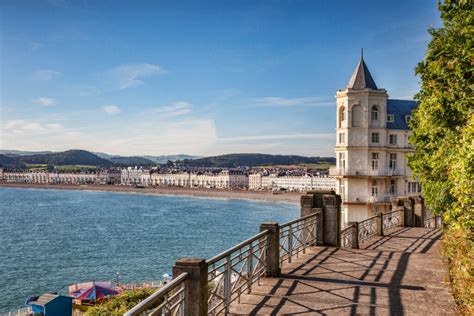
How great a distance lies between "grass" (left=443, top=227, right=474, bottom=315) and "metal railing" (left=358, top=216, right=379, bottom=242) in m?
6.60

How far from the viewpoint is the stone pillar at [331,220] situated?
46.8 feet

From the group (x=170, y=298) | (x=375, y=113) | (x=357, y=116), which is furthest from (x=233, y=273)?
(x=375, y=113)

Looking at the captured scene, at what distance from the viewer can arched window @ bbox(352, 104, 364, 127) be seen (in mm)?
42312

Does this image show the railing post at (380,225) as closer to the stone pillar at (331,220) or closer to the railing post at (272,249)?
the stone pillar at (331,220)

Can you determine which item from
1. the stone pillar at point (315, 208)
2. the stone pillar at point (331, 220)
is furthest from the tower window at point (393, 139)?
the stone pillar at point (315, 208)

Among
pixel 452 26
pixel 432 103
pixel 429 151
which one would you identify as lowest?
pixel 429 151

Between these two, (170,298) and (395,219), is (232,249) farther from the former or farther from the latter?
(395,219)

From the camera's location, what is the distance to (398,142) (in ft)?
147

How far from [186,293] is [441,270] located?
25.0 ft

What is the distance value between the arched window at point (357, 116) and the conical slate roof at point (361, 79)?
1.83 m

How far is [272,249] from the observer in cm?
1031

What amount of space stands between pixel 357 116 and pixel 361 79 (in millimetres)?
3515

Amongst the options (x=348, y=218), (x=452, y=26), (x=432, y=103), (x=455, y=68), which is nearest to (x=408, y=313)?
(x=455, y=68)

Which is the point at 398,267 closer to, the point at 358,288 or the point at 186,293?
the point at 358,288
